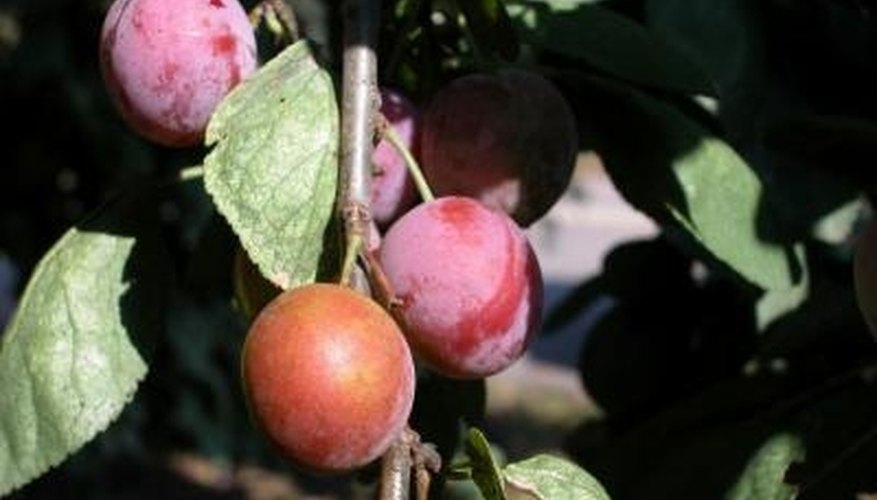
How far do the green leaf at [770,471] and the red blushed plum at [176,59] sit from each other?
0.46 meters

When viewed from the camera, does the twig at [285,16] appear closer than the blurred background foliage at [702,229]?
Yes

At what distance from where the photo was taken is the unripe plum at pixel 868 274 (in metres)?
0.79

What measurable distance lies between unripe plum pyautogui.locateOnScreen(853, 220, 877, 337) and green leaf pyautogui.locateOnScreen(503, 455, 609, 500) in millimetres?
165

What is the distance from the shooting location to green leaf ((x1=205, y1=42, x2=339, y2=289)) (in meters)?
0.72

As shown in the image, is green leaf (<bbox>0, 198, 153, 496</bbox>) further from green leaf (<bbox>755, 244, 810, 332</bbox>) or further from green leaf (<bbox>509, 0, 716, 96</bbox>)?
green leaf (<bbox>755, 244, 810, 332</bbox>)

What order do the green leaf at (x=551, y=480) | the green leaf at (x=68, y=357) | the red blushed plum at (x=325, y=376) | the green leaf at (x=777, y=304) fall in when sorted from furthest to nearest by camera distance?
the green leaf at (x=777, y=304) → the green leaf at (x=68, y=357) → the green leaf at (x=551, y=480) → the red blushed plum at (x=325, y=376)

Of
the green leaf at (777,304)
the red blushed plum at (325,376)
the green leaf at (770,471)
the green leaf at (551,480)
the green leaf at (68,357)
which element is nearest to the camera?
the red blushed plum at (325,376)

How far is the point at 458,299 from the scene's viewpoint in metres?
0.70

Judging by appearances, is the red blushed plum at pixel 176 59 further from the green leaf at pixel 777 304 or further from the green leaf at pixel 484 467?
the green leaf at pixel 777 304

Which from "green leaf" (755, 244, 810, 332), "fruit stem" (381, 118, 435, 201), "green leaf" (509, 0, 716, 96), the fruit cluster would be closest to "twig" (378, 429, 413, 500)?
the fruit cluster

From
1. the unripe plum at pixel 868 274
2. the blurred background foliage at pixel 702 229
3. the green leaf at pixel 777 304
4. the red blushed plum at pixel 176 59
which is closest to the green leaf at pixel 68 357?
the blurred background foliage at pixel 702 229

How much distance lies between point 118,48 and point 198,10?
44mm

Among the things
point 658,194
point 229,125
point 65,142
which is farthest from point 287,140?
point 65,142

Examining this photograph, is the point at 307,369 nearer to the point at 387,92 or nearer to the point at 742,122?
the point at 387,92
